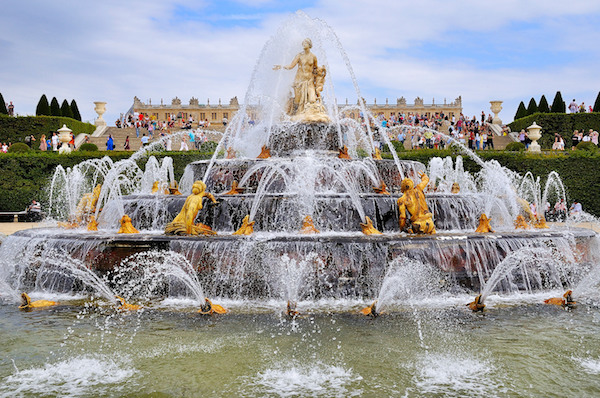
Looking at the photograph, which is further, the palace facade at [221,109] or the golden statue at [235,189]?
the palace facade at [221,109]

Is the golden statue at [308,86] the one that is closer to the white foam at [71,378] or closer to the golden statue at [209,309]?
the golden statue at [209,309]

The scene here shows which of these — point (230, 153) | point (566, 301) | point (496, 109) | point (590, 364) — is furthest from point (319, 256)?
point (496, 109)

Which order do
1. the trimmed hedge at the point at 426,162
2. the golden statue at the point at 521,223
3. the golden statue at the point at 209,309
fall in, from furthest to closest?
the trimmed hedge at the point at 426,162 < the golden statue at the point at 521,223 < the golden statue at the point at 209,309

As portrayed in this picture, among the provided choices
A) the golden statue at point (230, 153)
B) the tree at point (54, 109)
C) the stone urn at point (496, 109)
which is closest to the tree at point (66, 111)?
the tree at point (54, 109)

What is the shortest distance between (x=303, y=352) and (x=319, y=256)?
225 cm

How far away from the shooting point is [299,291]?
6.91 meters

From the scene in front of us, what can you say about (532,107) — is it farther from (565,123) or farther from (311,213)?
(311,213)

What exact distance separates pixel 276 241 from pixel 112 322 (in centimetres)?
219

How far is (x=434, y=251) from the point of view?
23.2 ft

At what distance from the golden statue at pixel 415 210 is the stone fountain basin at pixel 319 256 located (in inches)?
20.7

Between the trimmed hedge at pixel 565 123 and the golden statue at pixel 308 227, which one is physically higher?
the trimmed hedge at pixel 565 123

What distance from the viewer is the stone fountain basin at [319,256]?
22.7ft

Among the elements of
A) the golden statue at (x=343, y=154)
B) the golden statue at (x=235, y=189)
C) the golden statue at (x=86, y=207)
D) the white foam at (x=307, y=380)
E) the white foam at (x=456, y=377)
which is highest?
the golden statue at (x=343, y=154)

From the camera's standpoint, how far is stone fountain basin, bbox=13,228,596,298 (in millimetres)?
6918
